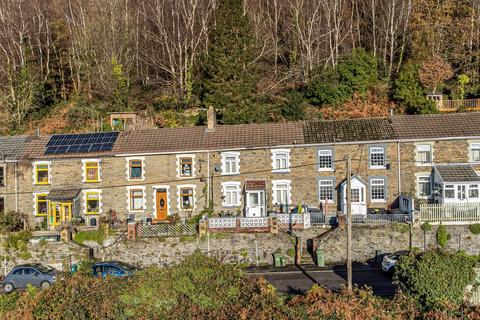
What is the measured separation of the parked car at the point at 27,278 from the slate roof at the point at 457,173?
77.6 ft

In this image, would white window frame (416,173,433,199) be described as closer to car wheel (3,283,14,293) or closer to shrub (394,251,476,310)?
shrub (394,251,476,310)

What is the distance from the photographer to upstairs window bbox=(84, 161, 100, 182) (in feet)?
132

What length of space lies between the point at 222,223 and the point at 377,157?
11276 mm

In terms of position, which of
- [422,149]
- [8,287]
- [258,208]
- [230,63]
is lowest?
[8,287]

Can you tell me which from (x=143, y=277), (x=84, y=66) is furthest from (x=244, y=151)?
(x=84, y=66)

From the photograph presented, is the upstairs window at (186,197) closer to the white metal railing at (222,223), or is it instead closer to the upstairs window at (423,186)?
the white metal railing at (222,223)

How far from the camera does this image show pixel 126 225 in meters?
36.7

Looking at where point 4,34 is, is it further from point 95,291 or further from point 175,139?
point 95,291

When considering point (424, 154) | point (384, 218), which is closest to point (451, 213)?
point (384, 218)

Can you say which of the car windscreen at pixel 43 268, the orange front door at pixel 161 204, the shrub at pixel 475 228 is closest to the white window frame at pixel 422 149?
the shrub at pixel 475 228

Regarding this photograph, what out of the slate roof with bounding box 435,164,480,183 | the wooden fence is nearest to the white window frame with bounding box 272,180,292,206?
the slate roof with bounding box 435,164,480,183

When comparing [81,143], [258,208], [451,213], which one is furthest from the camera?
[81,143]

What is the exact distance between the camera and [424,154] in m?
39.0

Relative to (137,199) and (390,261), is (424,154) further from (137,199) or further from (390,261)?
(137,199)
